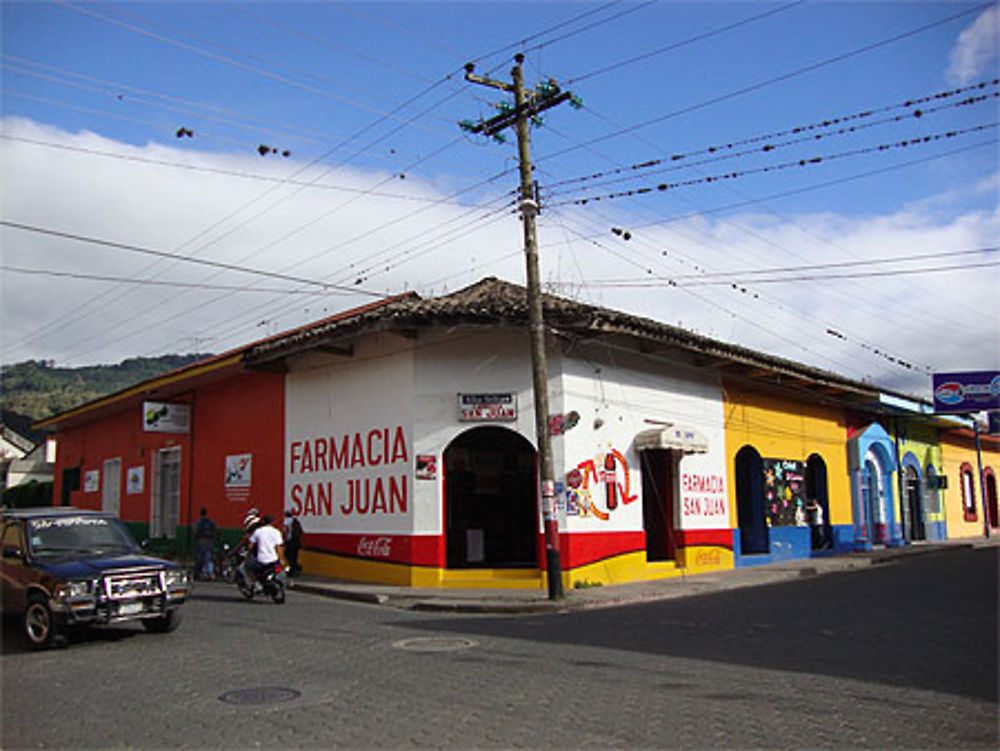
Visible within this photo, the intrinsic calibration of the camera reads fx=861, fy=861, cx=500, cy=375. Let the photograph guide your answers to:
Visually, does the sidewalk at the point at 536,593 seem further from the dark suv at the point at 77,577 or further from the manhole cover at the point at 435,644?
the dark suv at the point at 77,577

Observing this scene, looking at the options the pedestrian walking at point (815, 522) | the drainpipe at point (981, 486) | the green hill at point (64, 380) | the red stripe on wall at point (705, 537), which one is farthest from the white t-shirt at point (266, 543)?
the green hill at point (64, 380)

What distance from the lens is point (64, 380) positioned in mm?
126438

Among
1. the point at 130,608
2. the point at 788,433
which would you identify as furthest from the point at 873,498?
the point at 130,608

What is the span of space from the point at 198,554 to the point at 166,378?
724cm

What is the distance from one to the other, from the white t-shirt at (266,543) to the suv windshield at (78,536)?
370cm

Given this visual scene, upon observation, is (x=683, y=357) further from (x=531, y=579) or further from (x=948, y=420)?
(x=948, y=420)

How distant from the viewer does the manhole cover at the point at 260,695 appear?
24.4 ft

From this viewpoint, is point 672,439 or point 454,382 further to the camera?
point 672,439

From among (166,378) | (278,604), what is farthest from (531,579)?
(166,378)

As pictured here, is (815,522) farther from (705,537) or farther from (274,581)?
(274,581)

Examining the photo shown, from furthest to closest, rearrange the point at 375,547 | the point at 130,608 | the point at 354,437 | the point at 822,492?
1. the point at 822,492
2. the point at 354,437
3. the point at 375,547
4. the point at 130,608

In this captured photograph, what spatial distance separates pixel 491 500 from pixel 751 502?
854 cm

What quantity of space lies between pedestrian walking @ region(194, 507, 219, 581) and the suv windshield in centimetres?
853

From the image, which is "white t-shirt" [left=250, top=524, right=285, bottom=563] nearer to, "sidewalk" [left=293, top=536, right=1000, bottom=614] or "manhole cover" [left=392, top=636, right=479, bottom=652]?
"sidewalk" [left=293, top=536, right=1000, bottom=614]
